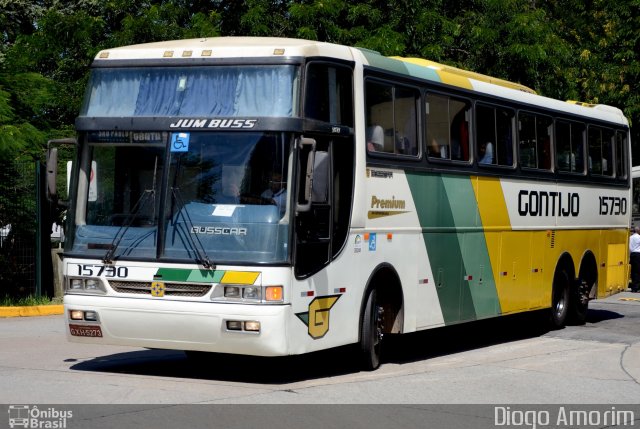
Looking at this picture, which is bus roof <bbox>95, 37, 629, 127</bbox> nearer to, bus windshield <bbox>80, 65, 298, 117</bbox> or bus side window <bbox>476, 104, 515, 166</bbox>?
bus windshield <bbox>80, 65, 298, 117</bbox>

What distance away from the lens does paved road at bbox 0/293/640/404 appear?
10508 mm

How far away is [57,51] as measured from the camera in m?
27.2

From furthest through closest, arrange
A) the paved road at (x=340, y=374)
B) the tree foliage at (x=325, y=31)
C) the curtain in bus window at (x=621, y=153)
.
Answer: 1. the tree foliage at (x=325, y=31)
2. the curtain in bus window at (x=621, y=153)
3. the paved road at (x=340, y=374)

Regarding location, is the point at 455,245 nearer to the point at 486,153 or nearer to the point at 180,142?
the point at 486,153

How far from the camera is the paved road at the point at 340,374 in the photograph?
10.5m

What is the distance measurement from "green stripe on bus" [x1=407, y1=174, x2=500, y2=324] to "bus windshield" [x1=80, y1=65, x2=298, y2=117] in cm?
269

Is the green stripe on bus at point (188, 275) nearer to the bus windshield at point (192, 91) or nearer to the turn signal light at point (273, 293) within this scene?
the turn signal light at point (273, 293)

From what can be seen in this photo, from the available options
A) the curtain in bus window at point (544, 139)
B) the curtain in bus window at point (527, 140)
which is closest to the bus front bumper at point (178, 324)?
the curtain in bus window at point (527, 140)

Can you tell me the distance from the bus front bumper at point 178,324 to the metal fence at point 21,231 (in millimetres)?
9503

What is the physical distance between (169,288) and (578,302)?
9731 millimetres

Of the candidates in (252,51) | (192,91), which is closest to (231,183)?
(192,91)
